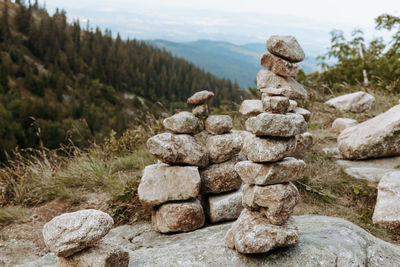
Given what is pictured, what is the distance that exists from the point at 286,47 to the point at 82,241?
403cm

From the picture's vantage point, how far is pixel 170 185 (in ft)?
16.5

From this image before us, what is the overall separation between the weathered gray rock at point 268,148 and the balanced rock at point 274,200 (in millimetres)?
355

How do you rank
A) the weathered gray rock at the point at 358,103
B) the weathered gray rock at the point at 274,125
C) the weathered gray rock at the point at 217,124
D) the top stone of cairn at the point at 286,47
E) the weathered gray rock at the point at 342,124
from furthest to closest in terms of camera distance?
the weathered gray rock at the point at 358,103, the weathered gray rock at the point at 342,124, the weathered gray rock at the point at 217,124, the top stone of cairn at the point at 286,47, the weathered gray rock at the point at 274,125

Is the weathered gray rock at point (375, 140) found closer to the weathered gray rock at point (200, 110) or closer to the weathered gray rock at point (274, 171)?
the weathered gray rock at point (200, 110)

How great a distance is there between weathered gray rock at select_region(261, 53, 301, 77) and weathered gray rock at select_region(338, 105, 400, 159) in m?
2.95

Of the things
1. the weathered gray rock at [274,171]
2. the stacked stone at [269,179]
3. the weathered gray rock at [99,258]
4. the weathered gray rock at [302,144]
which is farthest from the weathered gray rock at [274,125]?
the weathered gray rock at [302,144]

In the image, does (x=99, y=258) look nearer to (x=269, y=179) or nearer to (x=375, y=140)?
(x=269, y=179)

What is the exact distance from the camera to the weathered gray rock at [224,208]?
510cm

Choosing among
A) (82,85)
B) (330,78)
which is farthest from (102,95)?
(330,78)

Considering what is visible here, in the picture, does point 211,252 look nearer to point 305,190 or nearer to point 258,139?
point 258,139

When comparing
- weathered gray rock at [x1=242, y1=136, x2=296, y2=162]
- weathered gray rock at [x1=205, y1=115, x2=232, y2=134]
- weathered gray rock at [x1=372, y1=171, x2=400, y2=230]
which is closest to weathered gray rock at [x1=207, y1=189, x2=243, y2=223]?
weathered gray rock at [x1=205, y1=115, x2=232, y2=134]

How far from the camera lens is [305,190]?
614cm

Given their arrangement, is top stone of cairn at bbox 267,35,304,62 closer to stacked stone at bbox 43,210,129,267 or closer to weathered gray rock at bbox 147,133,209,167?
weathered gray rock at bbox 147,133,209,167

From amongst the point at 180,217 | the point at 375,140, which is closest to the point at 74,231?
the point at 180,217
